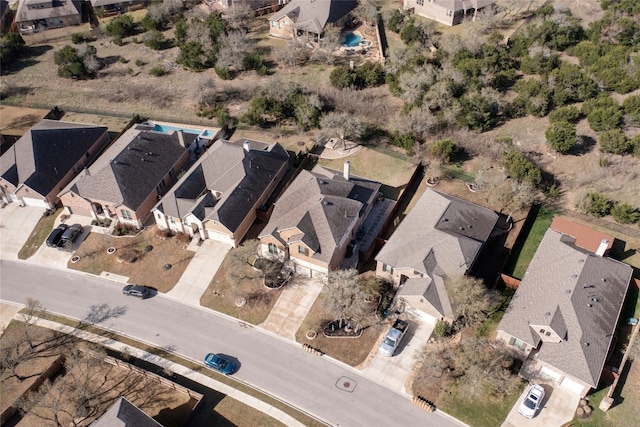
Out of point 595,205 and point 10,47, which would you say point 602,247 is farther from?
point 10,47

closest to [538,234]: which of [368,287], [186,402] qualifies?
[368,287]

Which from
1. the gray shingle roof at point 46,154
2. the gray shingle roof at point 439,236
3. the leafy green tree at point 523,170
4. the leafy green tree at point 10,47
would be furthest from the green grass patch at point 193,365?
the leafy green tree at point 10,47

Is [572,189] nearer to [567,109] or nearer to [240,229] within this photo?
[567,109]

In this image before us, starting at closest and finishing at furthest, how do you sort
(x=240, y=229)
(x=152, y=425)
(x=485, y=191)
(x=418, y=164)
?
(x=152, y=425) → (x=240, y=229) → (x=485, y=191) → (x=418, y=164)

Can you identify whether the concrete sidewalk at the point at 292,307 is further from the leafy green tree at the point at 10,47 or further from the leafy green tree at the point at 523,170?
the leafy green tree at the point at 10,47

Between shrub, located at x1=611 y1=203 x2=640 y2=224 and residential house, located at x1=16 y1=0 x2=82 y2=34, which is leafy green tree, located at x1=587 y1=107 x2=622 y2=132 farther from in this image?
residential house, located at x1=16 y1=0 x2=82 y2=34

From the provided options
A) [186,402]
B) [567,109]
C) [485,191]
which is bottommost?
[186,402]
